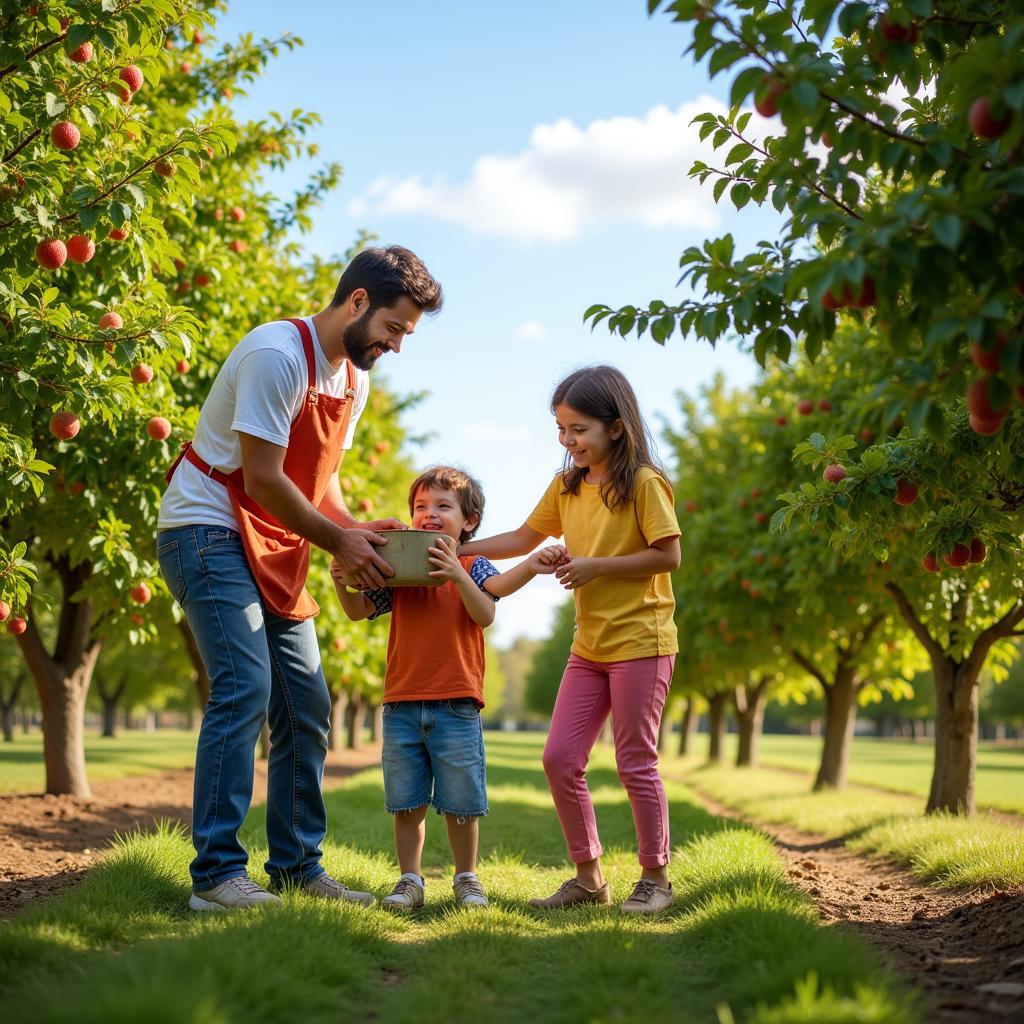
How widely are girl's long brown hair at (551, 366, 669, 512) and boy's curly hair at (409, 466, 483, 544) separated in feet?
1.57

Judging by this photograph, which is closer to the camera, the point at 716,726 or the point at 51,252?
the point at 51,252

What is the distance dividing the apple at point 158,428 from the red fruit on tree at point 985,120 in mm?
5240

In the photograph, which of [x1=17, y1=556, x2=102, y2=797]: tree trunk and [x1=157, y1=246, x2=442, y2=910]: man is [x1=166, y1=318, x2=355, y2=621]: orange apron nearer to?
[x1=157, y1=246, x2=442, y2=910]: man

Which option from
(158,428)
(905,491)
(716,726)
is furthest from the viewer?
(716,726)

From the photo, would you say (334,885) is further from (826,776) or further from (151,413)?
(826,776)

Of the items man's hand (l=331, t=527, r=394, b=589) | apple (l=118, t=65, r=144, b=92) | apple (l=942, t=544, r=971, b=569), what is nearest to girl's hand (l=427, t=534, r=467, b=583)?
man's hand (l=331, t=527, r=394, b=589)

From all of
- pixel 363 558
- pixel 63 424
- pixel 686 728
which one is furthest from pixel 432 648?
pixel 686 728

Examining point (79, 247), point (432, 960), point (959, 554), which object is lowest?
point (432, 960)

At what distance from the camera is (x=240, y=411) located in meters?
3.96

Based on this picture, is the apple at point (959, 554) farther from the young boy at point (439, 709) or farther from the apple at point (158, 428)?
the apple at point (158, 428)

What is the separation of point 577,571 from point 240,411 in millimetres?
1557

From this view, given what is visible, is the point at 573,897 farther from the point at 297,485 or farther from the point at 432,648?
the point at 297,485

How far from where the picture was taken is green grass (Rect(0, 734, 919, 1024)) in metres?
2.57

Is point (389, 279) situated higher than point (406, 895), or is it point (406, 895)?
point (389, 279)
